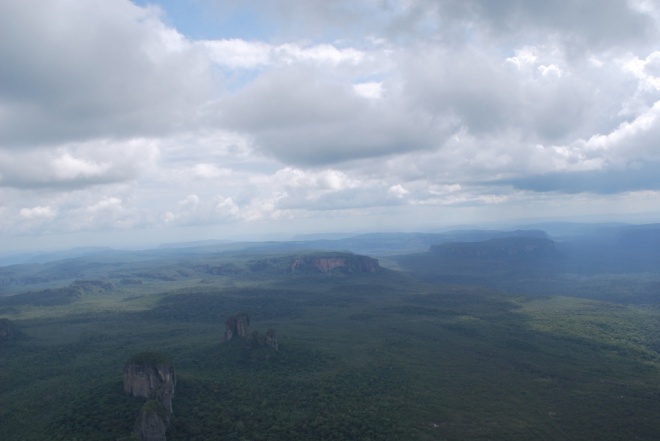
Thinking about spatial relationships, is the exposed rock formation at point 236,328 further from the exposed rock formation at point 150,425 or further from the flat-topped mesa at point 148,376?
the exposed rock formation at point 150,425

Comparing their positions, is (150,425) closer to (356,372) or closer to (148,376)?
(148,376)

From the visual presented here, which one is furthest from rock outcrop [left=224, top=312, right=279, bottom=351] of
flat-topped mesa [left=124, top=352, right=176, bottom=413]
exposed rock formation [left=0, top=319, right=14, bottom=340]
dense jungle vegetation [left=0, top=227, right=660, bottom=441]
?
exposed rock formation [left=0, top=319, right=14, bottom=340]

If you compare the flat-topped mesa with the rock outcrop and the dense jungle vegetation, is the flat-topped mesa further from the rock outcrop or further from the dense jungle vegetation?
the rock outcrop

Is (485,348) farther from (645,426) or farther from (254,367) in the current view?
(254,367)

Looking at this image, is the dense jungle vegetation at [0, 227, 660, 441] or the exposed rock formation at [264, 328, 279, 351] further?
the exposed rock formation at [264, 328, 279, 351]

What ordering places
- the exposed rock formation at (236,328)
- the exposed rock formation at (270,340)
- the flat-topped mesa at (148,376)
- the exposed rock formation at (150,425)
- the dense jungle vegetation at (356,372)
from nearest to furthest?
the exposed rock formation at (150,425)
the dense jungle vegetation at (356,372)
the flat-topped mesa at (148,376)
the exposed rock formation at (270,340)
the exposed rock formation at (236,328)

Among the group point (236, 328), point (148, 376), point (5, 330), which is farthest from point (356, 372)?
point (5, 330)

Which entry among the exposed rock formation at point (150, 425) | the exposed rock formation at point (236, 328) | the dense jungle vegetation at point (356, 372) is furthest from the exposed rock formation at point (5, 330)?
the exposed rock formation at point (150, 425)

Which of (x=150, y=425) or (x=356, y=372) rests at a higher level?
(x=150, y=425)

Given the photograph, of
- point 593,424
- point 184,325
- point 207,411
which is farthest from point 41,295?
point 593,424
